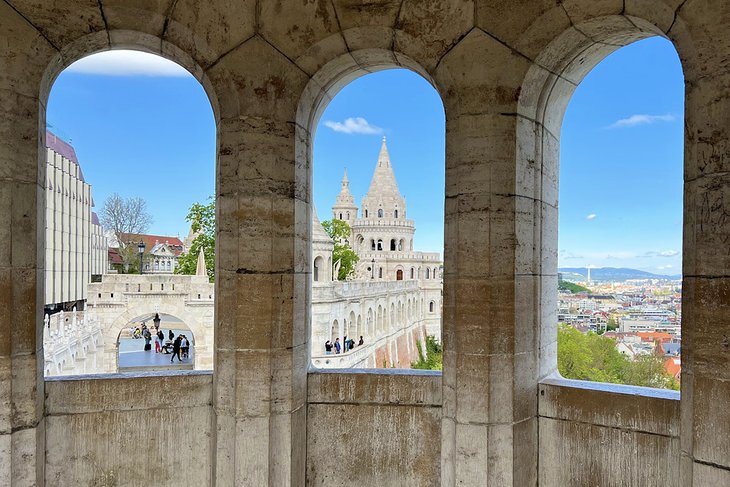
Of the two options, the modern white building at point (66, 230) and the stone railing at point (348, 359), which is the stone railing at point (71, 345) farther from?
the modern white building at point (66, 230)

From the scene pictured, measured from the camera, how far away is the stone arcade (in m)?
3.82

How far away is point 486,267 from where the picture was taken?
154 inches

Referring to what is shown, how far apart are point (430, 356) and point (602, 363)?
36.3 m

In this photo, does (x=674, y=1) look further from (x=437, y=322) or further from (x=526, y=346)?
(x=437, y=322)

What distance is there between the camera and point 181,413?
437cm

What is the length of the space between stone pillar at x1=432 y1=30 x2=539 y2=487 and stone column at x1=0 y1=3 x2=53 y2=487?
295cm

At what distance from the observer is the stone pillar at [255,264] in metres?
4.12

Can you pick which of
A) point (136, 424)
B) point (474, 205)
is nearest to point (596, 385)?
point (474, 205)

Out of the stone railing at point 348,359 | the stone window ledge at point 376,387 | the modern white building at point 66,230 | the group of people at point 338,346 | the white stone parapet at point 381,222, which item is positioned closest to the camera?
the stone window ledge at point 376,387

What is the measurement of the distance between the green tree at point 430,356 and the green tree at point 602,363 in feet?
95.6

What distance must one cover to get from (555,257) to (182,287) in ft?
69.0

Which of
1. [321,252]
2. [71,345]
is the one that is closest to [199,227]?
[321,252]

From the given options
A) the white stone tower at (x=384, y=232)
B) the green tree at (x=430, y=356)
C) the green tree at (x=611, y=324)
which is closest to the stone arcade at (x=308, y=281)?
the green tree at (x=611, y=324)

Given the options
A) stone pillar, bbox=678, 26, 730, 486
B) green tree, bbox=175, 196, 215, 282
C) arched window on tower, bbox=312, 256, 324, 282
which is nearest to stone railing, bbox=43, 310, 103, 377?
green tree, bbox=175, 196, 215, 282
